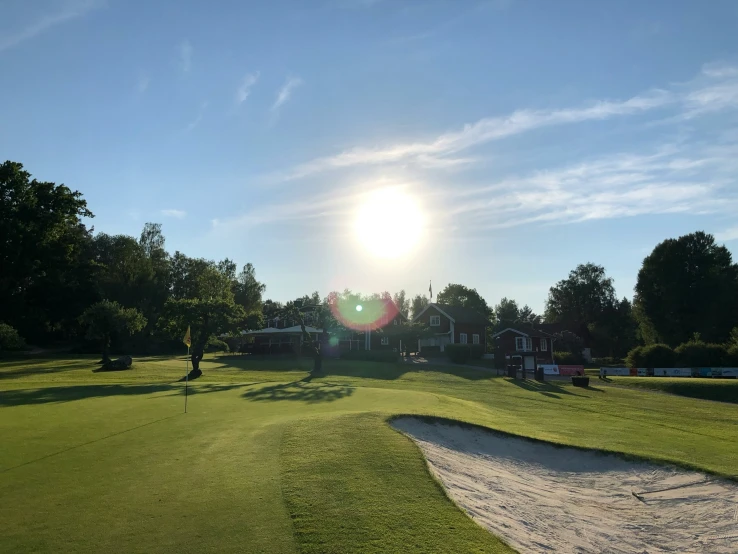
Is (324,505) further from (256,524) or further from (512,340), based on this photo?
(512,340)

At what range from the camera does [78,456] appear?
443 inches

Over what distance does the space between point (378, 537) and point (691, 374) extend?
164 feet

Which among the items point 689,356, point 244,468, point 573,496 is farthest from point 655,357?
point 244,468

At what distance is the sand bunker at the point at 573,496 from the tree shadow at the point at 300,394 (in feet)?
25.1

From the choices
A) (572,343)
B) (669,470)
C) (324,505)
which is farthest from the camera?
(572,343)

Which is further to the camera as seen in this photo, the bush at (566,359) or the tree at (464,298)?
the tree at (464,298)

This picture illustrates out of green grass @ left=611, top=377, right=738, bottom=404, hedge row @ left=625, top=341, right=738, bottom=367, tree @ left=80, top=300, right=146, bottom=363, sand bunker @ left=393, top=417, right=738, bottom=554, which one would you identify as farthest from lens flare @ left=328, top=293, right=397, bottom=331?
sand bunker @ left=393, top=417, right=738, bottom=554

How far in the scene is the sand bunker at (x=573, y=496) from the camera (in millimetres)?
9977

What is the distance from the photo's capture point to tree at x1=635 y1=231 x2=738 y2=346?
7369cm

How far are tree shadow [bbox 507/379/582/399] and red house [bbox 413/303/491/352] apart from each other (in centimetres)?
2511

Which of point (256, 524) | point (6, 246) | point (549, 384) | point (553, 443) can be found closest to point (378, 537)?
point (256, 524)

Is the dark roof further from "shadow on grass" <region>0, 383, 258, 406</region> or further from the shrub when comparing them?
"shadow on grass" <region>0, 383, 258, 406</region>

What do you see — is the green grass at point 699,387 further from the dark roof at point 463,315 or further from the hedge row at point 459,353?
the dark roof at point 463,315

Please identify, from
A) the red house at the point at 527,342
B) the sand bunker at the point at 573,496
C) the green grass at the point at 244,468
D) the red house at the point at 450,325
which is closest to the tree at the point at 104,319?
the green grass at the point at 244,468
